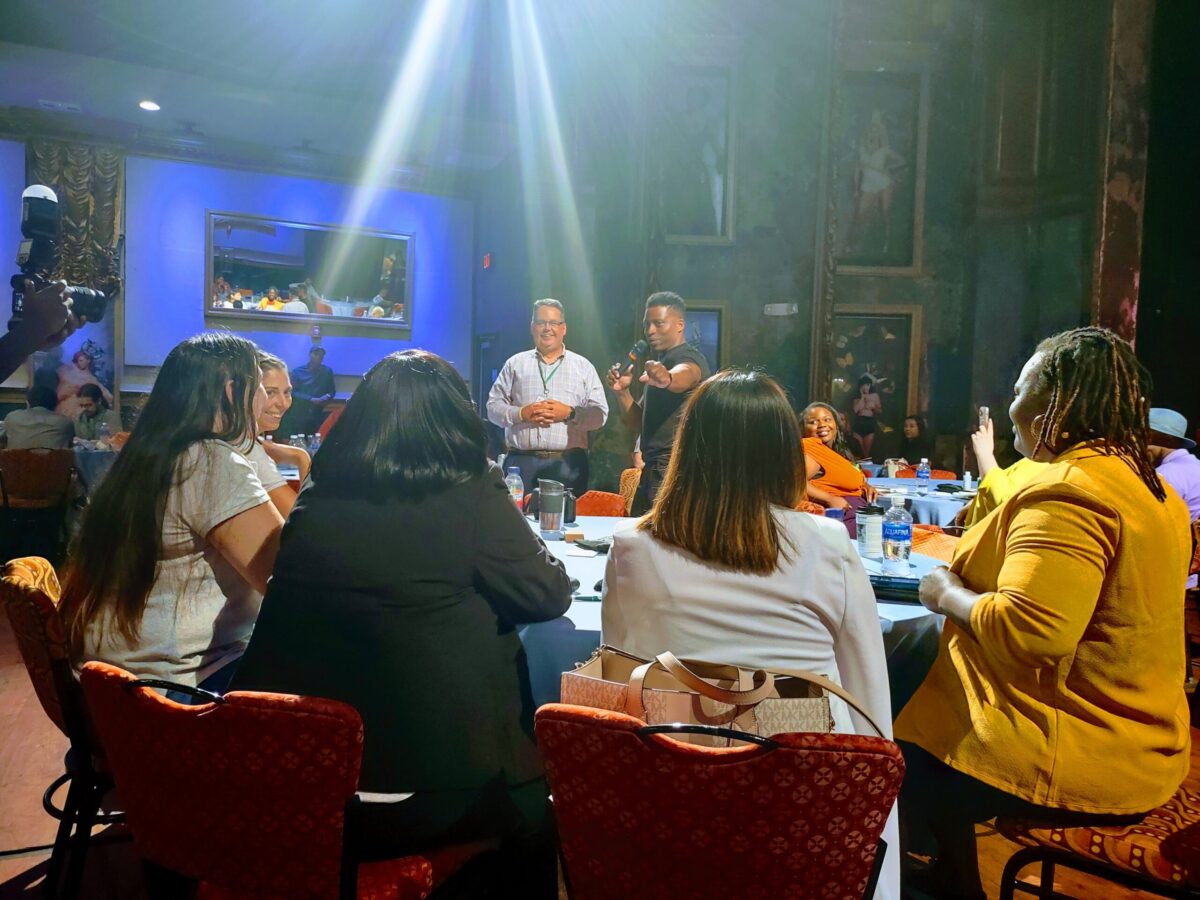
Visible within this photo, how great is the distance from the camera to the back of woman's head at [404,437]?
1.42 meters

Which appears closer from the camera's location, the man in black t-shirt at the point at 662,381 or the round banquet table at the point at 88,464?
the man in black t-shirt at the point at 662,381

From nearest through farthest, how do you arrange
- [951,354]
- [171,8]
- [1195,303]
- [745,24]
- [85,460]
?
[85,460], [171,8], [1195,303], [745,24], [951,354]

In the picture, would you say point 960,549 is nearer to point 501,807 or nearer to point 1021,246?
point 501,807

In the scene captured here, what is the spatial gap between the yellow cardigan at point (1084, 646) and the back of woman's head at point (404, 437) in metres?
0.96

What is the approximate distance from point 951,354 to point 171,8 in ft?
26.3

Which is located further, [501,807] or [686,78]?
[686,78]

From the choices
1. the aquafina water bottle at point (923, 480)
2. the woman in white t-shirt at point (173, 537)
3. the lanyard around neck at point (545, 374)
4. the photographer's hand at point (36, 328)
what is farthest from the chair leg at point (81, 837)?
the aquafina water bottle at point (923, 480)

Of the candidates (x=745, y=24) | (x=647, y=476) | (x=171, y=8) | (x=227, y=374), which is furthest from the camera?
(x=745, y=24)

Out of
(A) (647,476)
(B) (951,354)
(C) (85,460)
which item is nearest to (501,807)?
(A) (647,476)

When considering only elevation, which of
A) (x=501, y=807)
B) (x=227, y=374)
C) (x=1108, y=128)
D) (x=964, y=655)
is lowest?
(x=501, y=807)

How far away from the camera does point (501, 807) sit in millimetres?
1435

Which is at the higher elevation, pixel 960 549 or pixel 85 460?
pixel 960 549

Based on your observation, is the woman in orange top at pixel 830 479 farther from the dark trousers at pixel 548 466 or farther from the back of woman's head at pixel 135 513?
the back of woman's head at pixel 135 513

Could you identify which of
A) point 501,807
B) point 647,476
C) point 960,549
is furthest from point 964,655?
point 647,476
